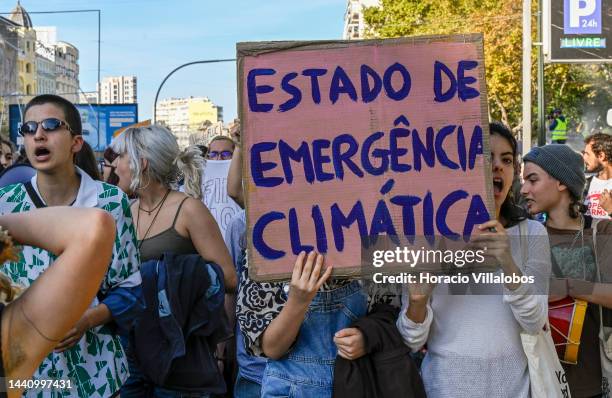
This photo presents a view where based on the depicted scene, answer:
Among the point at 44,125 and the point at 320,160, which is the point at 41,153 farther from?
the point at 320,160

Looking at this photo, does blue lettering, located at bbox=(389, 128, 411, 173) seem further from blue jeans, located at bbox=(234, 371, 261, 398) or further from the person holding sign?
blue jeans, located at bbox=(234, 371, 261, 398)

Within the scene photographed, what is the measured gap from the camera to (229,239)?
4.59 m

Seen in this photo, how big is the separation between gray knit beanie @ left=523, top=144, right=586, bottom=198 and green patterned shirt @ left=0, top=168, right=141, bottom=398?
5.98ft

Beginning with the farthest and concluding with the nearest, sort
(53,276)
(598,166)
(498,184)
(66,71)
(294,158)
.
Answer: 1. (66,71)
2. (598,166)
3. (498,184)
4. (294,158)
5. (53,276)

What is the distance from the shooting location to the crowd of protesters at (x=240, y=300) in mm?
2002

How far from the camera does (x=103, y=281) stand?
10.9 ft

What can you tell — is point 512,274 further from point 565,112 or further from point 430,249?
point 565,112

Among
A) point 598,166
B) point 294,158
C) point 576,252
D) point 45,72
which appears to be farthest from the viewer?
point 45,72

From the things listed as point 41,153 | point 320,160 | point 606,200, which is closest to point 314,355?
point 320,160

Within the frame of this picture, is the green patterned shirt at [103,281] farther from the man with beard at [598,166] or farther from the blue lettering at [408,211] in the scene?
the man with beard at [598,166]

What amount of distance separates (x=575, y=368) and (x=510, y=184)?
0.90m

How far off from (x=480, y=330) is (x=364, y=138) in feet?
2.62

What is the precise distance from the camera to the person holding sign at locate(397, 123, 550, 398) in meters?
2.96

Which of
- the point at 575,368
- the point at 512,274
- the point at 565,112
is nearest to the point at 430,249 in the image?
the point at 512,274
